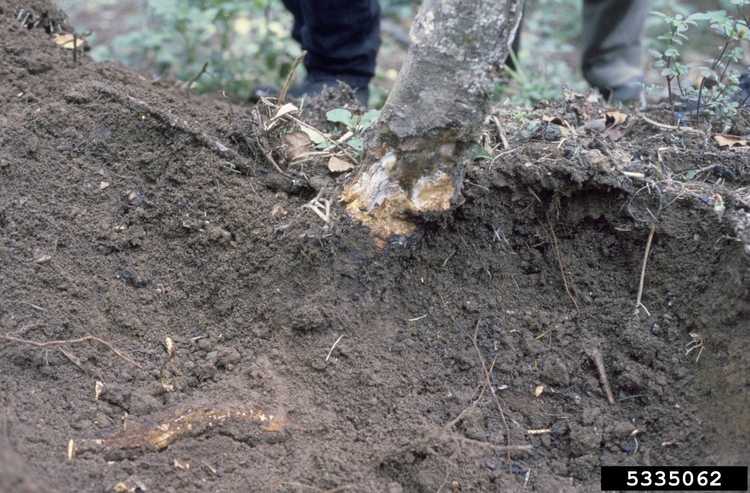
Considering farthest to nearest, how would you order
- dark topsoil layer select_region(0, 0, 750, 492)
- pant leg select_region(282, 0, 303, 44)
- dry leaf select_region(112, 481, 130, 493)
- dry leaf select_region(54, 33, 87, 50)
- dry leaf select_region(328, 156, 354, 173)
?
pant leg select_region(282, 0, 303, 44) < dry leaf select_region(54, 33, 87, 50) < dry leaf select_region(328, 156, 354, 173) < dark topsoil layer select_region(0, 0, 750, 492) < dry leaf select_region(112, 481, 130, 493)

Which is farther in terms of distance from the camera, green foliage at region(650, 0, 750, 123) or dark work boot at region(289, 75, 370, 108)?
dark work boot at region(289, 75, 370, 108)

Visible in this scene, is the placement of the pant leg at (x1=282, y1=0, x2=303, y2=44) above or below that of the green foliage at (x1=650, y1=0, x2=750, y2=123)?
below

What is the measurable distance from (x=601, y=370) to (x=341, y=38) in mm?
1969

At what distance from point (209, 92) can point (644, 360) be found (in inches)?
105

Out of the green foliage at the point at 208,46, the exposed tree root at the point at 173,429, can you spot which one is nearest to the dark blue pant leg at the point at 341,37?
the green foliage at the point at 208,46

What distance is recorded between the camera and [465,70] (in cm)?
181

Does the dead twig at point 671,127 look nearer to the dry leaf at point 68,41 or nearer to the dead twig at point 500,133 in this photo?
the dead twig at point 500,133

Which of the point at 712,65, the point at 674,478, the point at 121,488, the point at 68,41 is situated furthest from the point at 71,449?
the point at 712,65

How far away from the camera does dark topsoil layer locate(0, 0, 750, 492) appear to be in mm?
1732

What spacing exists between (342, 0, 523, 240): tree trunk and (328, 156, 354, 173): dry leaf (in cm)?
14

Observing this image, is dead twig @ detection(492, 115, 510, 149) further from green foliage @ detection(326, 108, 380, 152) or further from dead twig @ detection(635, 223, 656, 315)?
dead twig @ detection(635, 223, 656, 315)

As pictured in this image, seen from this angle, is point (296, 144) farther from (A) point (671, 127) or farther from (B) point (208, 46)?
(B) point (208, 46)

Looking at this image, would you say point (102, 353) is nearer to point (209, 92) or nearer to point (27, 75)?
point (27, 75)

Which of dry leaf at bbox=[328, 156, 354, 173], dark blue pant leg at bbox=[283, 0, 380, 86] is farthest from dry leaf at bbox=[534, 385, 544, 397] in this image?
dark blue pant leg at bbox=[283, 0, 380, 86]
